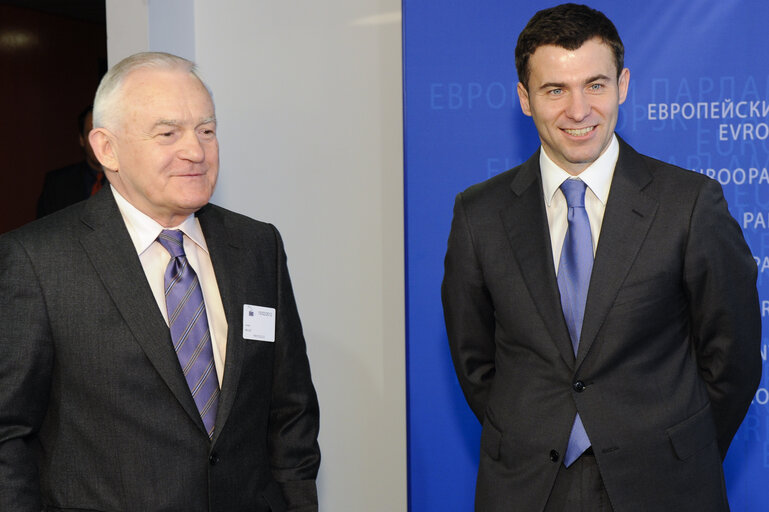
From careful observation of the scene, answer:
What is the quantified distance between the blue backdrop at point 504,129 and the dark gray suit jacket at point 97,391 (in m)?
1.12

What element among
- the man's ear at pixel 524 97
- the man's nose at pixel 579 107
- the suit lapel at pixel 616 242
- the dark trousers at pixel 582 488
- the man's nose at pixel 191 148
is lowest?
the dark trousers at pixel 582 488

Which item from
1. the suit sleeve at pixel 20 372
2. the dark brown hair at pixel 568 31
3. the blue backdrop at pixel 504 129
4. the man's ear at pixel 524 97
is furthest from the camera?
the blue backdrop at pixel 504 129

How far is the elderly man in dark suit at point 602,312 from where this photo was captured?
1906mm

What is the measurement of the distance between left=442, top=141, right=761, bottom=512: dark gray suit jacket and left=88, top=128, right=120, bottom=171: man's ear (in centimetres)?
89

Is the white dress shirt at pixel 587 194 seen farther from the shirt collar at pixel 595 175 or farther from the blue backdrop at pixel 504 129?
the blue backdrop at pixel 504 129

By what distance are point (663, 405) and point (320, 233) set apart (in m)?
1.96

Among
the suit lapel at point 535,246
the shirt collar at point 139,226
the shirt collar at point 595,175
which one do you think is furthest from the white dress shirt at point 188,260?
the shirt collar at point 595,175

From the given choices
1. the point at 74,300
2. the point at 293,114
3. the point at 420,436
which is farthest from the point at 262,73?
the point at 74,300

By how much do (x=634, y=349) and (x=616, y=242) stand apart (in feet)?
0.78

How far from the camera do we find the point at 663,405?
6.29ft

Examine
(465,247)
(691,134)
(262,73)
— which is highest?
(262,73)

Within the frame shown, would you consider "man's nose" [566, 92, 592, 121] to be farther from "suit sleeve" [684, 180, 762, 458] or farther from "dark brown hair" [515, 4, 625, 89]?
"suit sleeve" [684, 180, 762, 458]

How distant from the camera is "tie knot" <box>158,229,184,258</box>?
1.93 meters

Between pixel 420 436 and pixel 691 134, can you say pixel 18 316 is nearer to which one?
pixel 420 436
